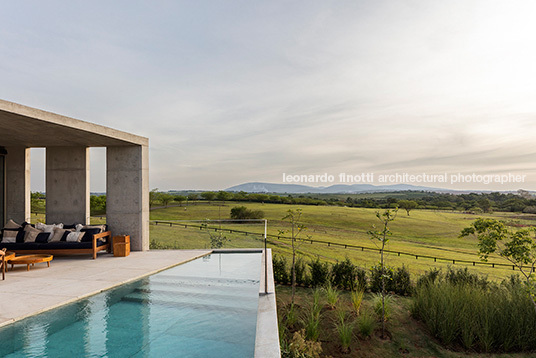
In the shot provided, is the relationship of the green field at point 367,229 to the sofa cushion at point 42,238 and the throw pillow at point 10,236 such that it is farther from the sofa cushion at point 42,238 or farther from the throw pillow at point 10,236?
the throw pillow at point 10,236

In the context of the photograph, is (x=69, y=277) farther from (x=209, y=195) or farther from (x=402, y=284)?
(x=209, y=195)

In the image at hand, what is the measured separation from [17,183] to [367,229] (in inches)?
1790

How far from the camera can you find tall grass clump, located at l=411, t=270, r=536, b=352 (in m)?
5.83

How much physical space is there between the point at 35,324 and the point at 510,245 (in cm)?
918

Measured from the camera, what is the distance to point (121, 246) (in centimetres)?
859

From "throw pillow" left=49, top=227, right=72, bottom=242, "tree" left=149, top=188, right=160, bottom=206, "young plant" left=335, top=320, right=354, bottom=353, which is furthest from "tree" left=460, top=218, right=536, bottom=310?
"tree" left=149, top=188, right=160, bottom=206

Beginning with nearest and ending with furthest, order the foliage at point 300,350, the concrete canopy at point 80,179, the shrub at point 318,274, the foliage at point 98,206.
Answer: the foliage at point 300,350, the concrete canopy at point 80,179, the shrub at point 318,274, the foliage at point 98,206

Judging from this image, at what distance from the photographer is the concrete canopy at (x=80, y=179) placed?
9.07 m

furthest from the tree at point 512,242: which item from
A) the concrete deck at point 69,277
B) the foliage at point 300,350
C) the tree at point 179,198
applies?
the tree at point 179,198

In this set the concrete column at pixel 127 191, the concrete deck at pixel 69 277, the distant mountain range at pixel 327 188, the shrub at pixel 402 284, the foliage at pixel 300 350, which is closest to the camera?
the foliage at pixel 300 350

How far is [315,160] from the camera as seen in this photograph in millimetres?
54844

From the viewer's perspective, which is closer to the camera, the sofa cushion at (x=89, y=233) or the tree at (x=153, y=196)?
the sofa cushion at (x=89, y=233)

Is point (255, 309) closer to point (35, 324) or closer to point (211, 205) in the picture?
point (35, 324)

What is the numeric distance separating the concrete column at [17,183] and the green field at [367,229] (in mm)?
A: 19689
